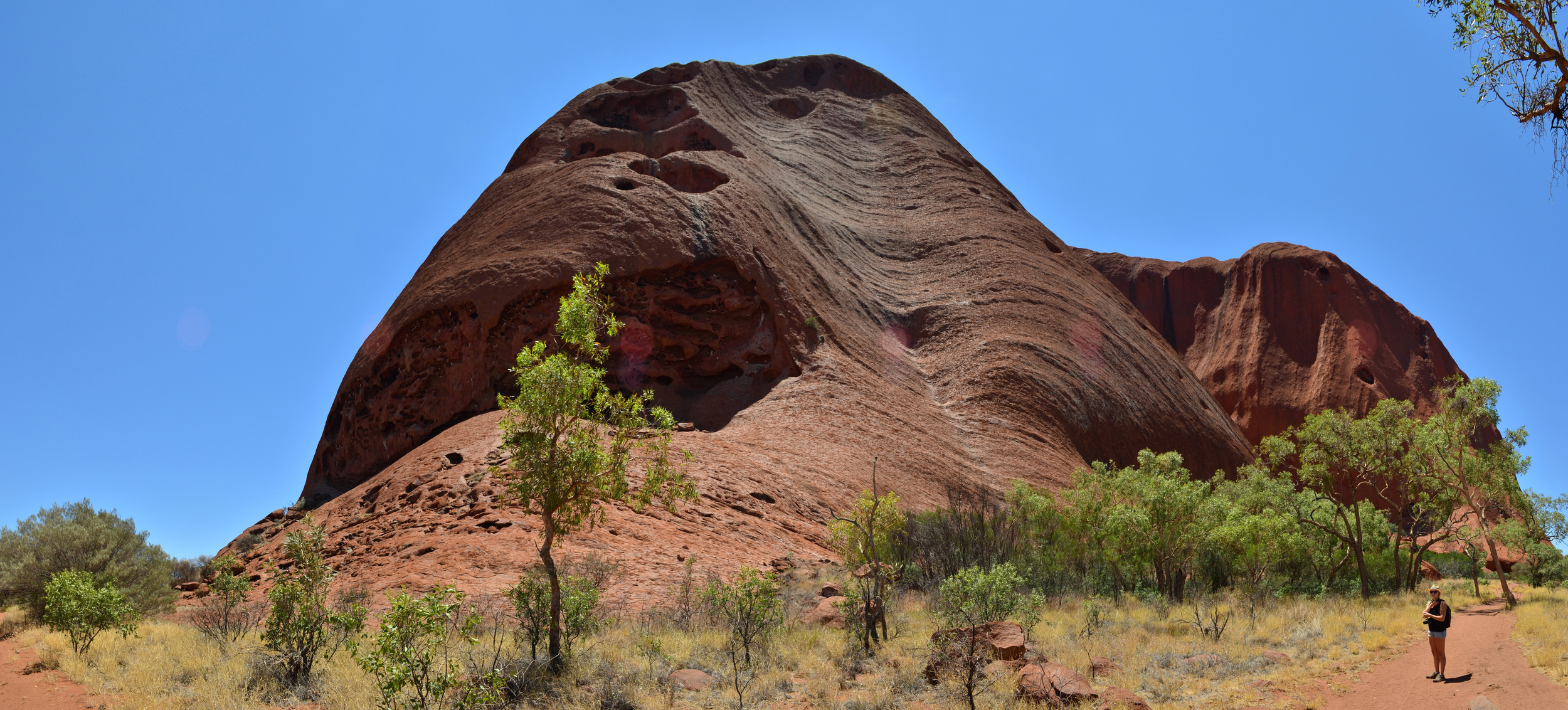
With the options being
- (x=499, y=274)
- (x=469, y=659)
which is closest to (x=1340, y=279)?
(x=499, y=274)

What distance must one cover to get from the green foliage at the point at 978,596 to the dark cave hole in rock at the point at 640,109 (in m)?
34.8

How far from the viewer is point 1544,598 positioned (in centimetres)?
1859

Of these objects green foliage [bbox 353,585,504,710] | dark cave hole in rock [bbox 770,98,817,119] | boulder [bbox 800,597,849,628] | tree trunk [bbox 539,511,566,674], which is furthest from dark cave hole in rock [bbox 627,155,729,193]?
green foliage [bbox 353,585,504,710]

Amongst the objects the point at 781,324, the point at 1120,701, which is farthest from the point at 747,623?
the point at 781,324

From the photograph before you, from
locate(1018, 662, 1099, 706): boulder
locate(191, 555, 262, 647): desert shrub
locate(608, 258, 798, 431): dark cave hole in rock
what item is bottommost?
locate(1018, 662, 1099, 706): boulder

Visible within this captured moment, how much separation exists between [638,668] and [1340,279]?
60.6m

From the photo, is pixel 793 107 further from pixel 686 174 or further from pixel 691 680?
pixel 691 680

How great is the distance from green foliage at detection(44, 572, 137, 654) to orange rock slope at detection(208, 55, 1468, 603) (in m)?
3.33

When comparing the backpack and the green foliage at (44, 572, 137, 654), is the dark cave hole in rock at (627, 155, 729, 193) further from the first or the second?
the backpack

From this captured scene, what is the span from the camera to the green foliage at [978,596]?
10039mm

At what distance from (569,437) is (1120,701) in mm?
5978

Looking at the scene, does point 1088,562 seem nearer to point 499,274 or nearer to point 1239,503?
point 1239,503

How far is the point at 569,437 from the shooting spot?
30.6 ft

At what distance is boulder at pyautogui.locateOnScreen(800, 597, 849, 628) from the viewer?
12109 millimetres
